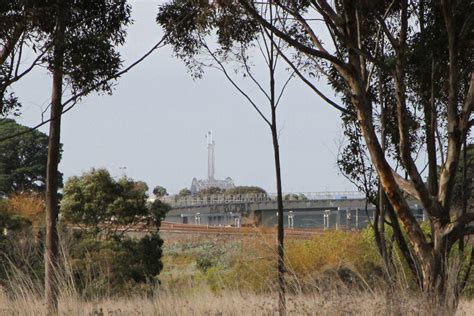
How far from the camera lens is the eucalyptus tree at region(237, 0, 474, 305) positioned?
976 cm

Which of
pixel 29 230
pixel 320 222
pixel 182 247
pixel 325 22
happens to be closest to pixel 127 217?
pixel 29 230

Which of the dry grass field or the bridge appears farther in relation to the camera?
the bridge

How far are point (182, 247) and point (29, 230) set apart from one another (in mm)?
13275

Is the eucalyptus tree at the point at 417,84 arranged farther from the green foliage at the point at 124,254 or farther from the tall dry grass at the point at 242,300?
the green foliage at the point at 124,254

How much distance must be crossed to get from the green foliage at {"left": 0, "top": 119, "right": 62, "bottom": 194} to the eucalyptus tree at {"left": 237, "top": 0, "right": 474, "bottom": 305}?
117 feet

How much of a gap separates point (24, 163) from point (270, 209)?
42.1 feet

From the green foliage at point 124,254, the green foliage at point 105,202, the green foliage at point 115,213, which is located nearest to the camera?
the green foliage at point 124,254

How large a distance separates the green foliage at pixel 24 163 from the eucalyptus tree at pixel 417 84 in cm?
3562

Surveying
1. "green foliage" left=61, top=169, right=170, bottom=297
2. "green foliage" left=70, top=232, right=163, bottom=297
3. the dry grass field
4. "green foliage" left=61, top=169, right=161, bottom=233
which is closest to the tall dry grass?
the dry grass field

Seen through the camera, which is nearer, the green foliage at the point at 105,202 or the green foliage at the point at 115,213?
the green foliage at the point at 115,213

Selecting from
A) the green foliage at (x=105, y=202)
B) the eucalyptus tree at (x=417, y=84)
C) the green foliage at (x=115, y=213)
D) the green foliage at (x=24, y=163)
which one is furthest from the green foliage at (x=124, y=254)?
the green foliage at (x=24, y=163)

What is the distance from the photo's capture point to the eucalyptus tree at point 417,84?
32.0 feet

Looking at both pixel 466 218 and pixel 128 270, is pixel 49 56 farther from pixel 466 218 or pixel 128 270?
pixel 128 270

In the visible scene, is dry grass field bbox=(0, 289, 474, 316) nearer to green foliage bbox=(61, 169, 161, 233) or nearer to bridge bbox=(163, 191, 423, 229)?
green foliage bbox=(61, 169, 161, 233)
